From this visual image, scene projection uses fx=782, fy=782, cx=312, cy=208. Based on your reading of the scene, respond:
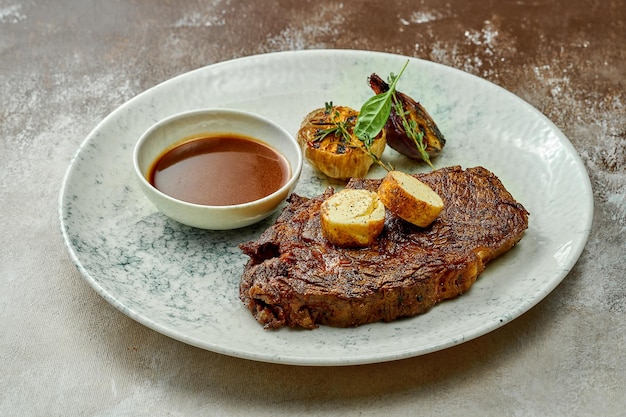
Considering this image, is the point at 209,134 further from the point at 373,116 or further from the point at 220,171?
the point at 373,116

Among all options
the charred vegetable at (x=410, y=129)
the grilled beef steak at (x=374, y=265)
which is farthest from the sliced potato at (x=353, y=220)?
the charred vegetable at (x=410, y=129)

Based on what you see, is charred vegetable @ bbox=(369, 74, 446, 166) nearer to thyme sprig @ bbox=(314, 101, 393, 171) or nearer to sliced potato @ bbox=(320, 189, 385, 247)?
thyme sprig @ bbox=(314, 101, 393, 171)

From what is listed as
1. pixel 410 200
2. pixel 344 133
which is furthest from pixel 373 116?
pixel 410 200

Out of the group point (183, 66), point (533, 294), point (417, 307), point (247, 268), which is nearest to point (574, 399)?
point (533, 294)

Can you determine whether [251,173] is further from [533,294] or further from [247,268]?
[533,294]

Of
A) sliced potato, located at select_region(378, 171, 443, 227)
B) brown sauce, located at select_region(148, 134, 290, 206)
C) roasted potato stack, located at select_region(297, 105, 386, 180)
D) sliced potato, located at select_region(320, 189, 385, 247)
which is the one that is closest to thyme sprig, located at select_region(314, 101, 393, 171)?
roasted potato stack, located at select_region(297, 105, 386, 180)

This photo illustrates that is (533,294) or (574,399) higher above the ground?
(533,294)
